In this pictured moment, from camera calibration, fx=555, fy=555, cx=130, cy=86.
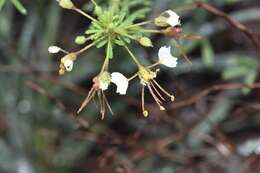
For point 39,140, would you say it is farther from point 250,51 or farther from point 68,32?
point 250,51

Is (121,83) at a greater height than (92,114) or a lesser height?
lesser

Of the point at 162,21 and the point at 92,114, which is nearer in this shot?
the point at 162,21

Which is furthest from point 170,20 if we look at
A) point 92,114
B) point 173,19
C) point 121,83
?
point 92,114

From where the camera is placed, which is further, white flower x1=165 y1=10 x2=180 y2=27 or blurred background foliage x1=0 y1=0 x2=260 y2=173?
blurred background foliage x1=0 y1=0 x2=260 y2=173

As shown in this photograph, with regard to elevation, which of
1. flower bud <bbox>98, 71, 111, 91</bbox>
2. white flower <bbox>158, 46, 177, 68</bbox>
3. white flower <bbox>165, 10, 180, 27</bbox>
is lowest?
flower bud <bbox>98, 71, 111, 91</bbox>

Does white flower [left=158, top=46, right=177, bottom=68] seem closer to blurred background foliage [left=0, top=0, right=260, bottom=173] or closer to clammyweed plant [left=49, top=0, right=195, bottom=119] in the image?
clammyweed plant [left=49, top=0, right=195, bottom=119]

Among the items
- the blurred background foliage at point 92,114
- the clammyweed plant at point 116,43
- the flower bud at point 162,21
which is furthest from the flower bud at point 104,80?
the blurred background foliage at point 92,114

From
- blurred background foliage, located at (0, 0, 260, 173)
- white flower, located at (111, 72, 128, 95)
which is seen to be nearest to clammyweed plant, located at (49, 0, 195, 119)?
white flower, located at (111, 72, 128, 95)

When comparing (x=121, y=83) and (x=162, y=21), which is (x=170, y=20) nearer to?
(x=162, y=21)

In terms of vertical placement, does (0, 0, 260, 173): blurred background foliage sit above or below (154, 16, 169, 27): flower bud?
above

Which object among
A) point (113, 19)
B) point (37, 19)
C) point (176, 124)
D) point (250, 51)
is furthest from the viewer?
point (250, 51)

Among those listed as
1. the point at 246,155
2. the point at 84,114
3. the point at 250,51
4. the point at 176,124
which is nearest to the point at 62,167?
the point at 84,114
